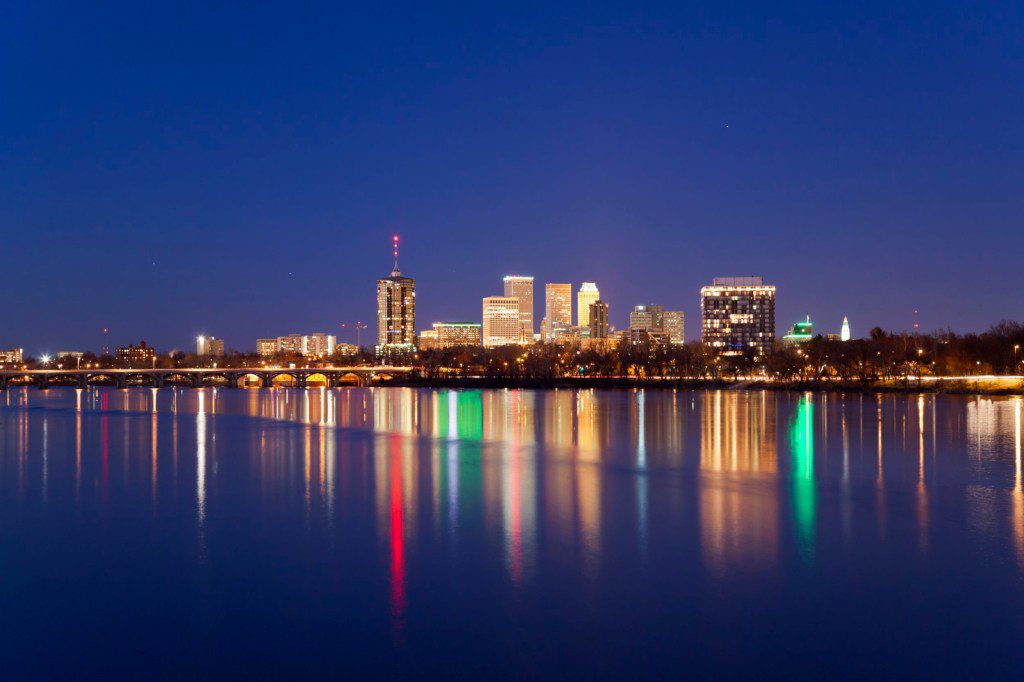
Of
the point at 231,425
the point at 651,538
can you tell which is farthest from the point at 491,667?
the point at 231,425

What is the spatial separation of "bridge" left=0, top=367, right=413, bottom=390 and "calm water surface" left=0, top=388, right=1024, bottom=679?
387ft

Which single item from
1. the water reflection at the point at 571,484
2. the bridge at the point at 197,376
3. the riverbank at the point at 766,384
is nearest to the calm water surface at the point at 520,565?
the water reflection at the point at 571,484

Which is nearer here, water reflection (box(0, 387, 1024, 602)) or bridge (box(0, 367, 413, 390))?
water reflection (box(0, 387, 1024, 602))

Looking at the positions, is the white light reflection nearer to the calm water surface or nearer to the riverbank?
the calm water surface

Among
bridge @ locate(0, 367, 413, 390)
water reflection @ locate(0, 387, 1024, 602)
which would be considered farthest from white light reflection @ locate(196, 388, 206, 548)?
bridge @ locate(0, 367, 413, 390)

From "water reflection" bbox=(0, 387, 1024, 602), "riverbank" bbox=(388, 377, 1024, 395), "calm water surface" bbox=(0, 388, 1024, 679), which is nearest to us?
"calm water surface" bbox=(0, 388, 1024, 679)

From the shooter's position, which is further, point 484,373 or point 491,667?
point 484,373

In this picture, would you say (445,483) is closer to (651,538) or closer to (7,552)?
(651,538)

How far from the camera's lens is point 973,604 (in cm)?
1082

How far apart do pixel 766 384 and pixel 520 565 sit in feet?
290

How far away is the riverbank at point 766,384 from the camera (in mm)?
74062

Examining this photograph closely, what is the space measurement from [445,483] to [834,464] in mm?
11712

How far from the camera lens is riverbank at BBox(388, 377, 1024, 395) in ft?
243

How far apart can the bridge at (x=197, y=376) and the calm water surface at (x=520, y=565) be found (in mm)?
117926
